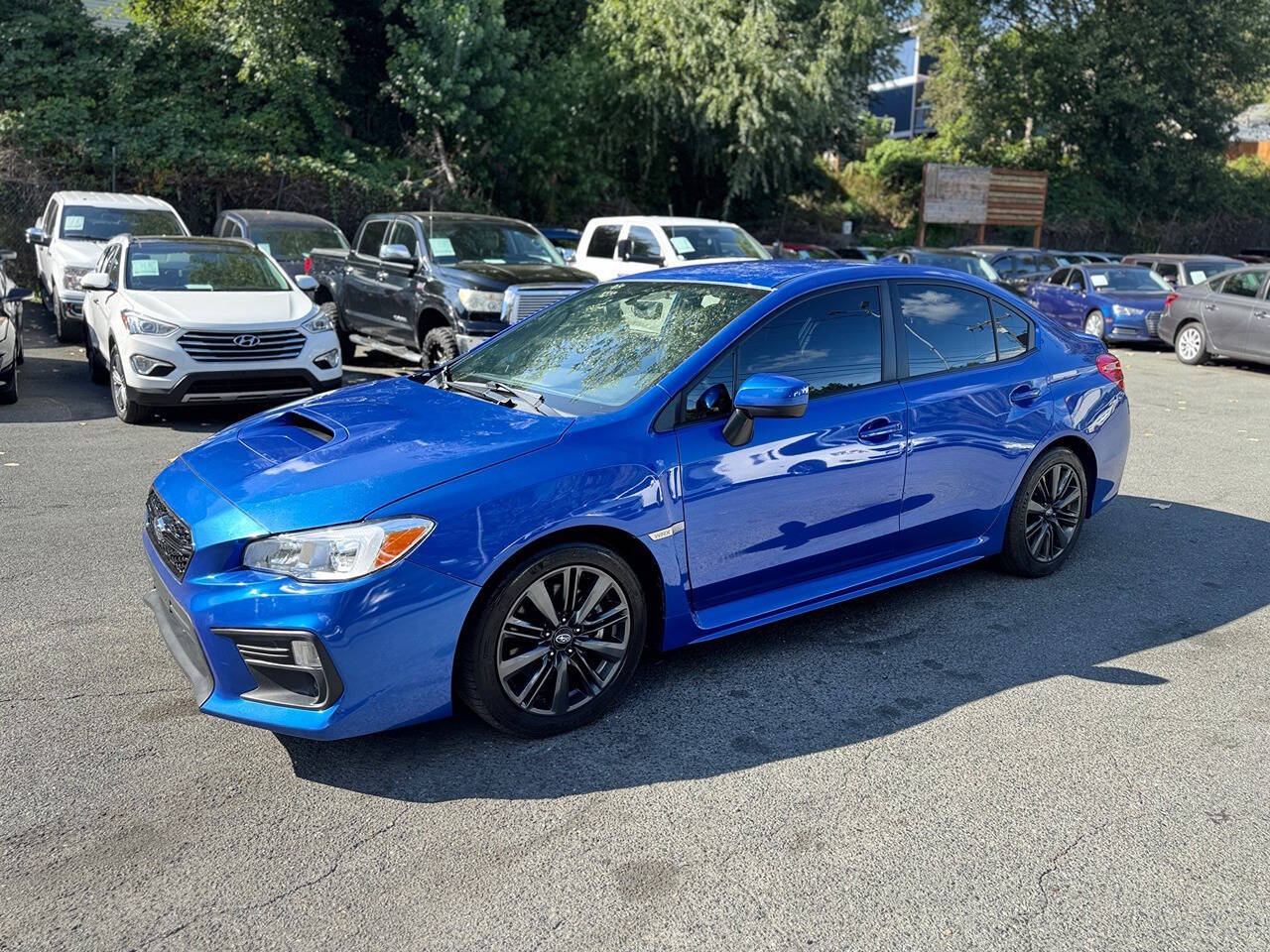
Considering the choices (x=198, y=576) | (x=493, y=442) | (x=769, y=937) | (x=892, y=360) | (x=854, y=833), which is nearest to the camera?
(x=769, y=937)

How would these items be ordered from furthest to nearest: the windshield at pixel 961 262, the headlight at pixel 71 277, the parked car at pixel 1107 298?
the windshield at pixel 961 262 → the parked car at pixel 1107 298 → the headlight at pixel 71 277

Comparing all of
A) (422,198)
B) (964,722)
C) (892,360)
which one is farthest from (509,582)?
(422,198)

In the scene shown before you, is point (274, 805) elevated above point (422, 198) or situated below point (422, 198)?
below

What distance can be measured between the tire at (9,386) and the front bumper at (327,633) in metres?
7.98

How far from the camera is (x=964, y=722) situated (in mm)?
4254

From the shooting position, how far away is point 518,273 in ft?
38.2

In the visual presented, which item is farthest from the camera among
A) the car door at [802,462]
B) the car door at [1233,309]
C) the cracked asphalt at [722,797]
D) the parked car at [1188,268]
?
the parked car at [1188,268]

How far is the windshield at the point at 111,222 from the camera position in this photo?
1566 cm

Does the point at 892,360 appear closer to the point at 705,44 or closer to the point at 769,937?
the point at 769,937

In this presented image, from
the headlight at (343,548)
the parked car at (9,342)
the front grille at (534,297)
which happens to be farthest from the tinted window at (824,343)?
the parked car at (9,342)

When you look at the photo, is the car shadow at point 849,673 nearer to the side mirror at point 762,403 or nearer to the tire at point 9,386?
the side mirror at point 762,403

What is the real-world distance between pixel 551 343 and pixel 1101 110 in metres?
34.5

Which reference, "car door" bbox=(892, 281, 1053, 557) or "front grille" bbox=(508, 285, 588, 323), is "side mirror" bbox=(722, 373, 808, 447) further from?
"front grille" bbox=(508, 285, 588, 323)

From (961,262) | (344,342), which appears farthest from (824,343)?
(961,262)
